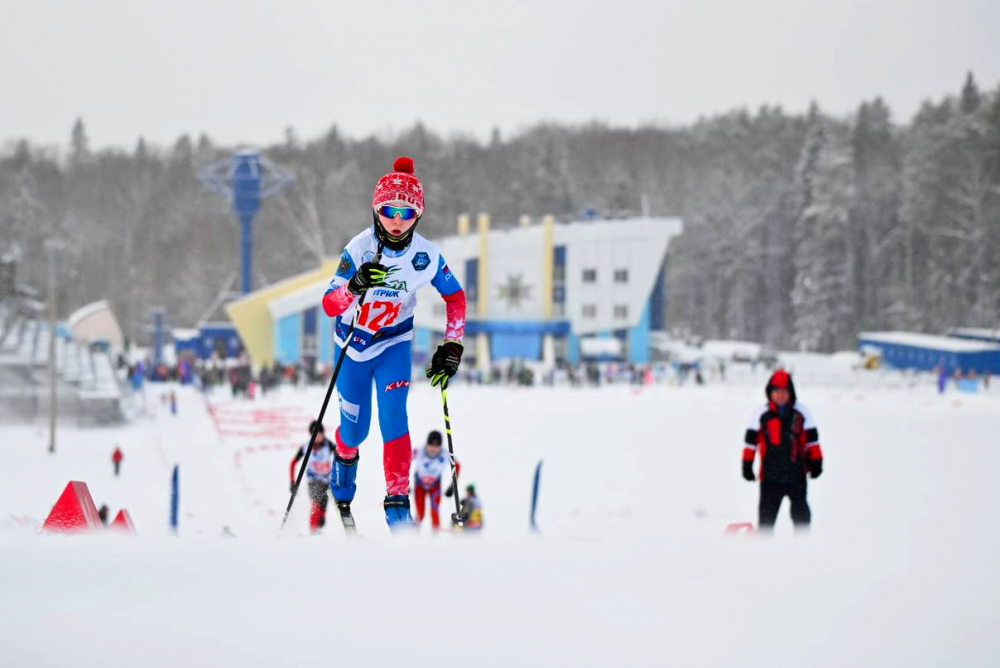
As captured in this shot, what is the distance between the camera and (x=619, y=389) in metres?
39.8

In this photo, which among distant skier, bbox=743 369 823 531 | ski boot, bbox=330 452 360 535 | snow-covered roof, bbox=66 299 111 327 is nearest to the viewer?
ski boot, bbox=330 452 360 535

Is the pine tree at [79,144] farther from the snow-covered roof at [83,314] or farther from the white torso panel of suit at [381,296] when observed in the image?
the white torso panel of suit at [381,296]

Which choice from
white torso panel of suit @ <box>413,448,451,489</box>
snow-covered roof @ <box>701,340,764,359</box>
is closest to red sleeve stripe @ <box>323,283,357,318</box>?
white torso panel of suit @ <box>413,448,451,489</box>

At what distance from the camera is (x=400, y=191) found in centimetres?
492

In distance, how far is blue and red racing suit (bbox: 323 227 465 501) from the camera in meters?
4.95

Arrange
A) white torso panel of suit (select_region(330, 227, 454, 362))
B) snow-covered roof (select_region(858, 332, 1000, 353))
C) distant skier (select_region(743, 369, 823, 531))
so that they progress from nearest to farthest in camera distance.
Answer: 1. white torso panel of suit (select_region(330, 227, 454, 362))
2. distant skier (select_region(743, 369, 823, 531))
3. snow-covered roof (select_region(858, 332, 1000, 353))

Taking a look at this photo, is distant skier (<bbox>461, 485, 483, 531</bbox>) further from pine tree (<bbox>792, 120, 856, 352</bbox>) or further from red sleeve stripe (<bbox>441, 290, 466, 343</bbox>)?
pine tree (<bbox>792, 120, 856, 352</bbox>)

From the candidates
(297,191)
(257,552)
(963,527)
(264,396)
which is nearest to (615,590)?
(257,552)

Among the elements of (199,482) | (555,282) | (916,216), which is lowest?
(199,482)

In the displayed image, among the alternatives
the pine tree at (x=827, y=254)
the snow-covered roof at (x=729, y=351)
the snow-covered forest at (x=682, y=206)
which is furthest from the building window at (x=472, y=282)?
the pine tree at (x=827, y=254)

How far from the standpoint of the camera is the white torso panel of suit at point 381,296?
4.94 metres

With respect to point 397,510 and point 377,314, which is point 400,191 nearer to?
point 377,314

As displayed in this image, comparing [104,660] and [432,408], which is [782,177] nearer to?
[432,408]

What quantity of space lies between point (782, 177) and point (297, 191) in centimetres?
3712
